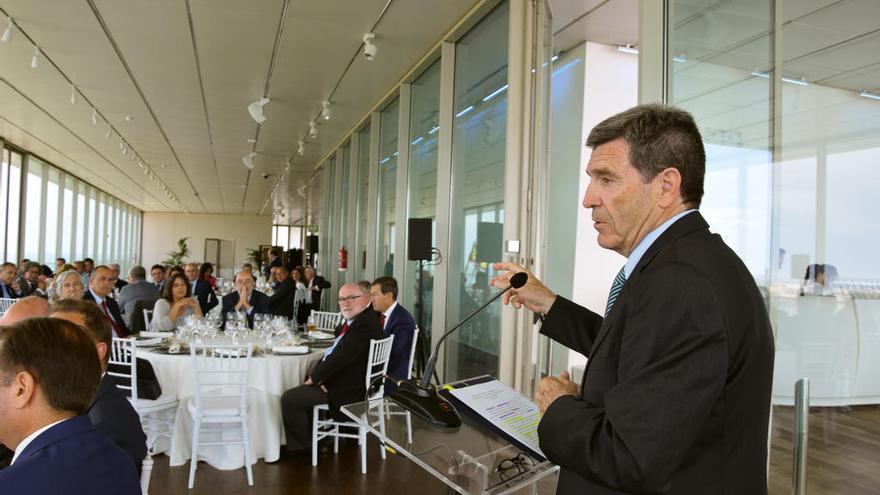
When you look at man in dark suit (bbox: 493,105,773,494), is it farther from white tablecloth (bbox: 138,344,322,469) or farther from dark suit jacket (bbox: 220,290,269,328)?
dark suit jacket (bbox: 220,290,269,328)

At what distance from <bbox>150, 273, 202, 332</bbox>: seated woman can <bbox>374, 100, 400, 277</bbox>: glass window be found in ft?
9.20

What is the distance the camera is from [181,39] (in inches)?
242

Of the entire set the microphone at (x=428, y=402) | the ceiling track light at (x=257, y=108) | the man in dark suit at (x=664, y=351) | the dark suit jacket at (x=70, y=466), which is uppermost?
the ceiling track light at (x=257, y=108)

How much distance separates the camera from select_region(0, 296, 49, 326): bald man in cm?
279

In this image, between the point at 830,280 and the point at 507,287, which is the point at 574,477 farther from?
the point at 830,280

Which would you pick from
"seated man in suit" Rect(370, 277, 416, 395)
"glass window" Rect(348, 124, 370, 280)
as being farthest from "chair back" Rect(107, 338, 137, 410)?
"glass window" Rect(348, 124, 370, 280)

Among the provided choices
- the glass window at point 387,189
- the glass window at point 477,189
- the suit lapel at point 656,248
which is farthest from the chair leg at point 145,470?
the glass window at point 387,189

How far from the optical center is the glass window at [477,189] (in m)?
5.04

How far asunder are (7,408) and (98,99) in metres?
8.81

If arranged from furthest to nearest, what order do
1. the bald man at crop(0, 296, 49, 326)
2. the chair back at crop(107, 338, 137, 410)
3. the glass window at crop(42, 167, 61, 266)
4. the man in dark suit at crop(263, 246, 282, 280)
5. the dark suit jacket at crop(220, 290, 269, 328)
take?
the man in dark suit at crop(263, 246, 282, 280), the glass window at crop(42, 167, 61, 266), the dark suit jacket at crop(220, 290, 269, 328), the chair back at crop(107, 338, 137, 410), the bald man at crop(0, 296, 49, 326)

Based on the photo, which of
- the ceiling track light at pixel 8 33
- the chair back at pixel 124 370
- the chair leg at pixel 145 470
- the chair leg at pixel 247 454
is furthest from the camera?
the ceiling track light at pixel 8 33

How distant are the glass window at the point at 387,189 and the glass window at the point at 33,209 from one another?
374 inches

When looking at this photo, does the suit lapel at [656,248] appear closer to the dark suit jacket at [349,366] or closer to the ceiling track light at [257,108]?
the dark suit jacket at [349,366]

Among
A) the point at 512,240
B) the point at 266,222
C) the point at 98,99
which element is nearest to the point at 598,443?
the point at 512,240
